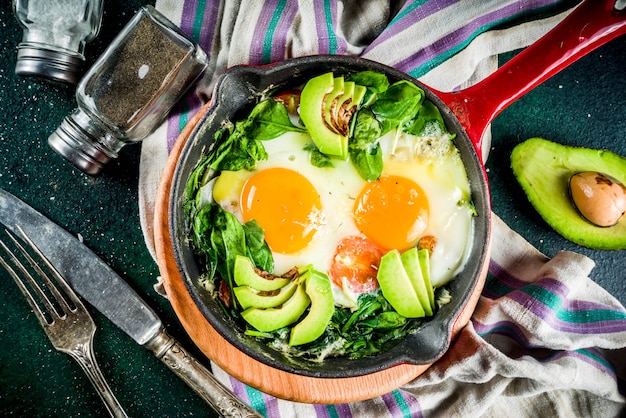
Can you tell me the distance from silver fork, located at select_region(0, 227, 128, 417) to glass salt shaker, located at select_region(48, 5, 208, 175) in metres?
0.43

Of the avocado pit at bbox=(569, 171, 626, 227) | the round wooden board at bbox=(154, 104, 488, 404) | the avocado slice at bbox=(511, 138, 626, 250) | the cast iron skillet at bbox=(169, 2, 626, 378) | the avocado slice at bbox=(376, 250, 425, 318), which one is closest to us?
the cast iron skillet at bbox=(169, 2, 626, 378)

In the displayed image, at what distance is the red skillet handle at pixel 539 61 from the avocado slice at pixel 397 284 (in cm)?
48

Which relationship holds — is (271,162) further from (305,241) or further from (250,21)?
(250,21)

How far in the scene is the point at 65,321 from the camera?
2.42 meters

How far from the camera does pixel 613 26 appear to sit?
6.72 feet

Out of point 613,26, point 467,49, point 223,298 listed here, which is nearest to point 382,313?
point 223,298

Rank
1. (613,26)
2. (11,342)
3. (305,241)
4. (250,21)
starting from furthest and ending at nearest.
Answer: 1. (11,342)
2. (250,21)
3. (305,241)
4. (613,26)

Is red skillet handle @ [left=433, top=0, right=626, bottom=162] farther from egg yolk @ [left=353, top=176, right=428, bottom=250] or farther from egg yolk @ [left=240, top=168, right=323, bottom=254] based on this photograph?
egg yolk @ [left=240, top=168, right=323, bottom=254]

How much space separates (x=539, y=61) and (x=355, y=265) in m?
0.92

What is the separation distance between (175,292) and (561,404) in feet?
5.23

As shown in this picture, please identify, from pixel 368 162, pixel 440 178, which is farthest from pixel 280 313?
pixel 440 178

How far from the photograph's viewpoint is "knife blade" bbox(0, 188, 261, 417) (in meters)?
2.37

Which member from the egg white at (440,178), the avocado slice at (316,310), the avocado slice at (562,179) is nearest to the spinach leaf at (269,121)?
the egg white at (440,178)

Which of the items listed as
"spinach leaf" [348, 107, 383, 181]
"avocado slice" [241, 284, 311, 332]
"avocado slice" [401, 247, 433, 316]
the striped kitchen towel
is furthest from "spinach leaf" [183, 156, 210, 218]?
"avocado slice" [401, 247, 433, 316]
